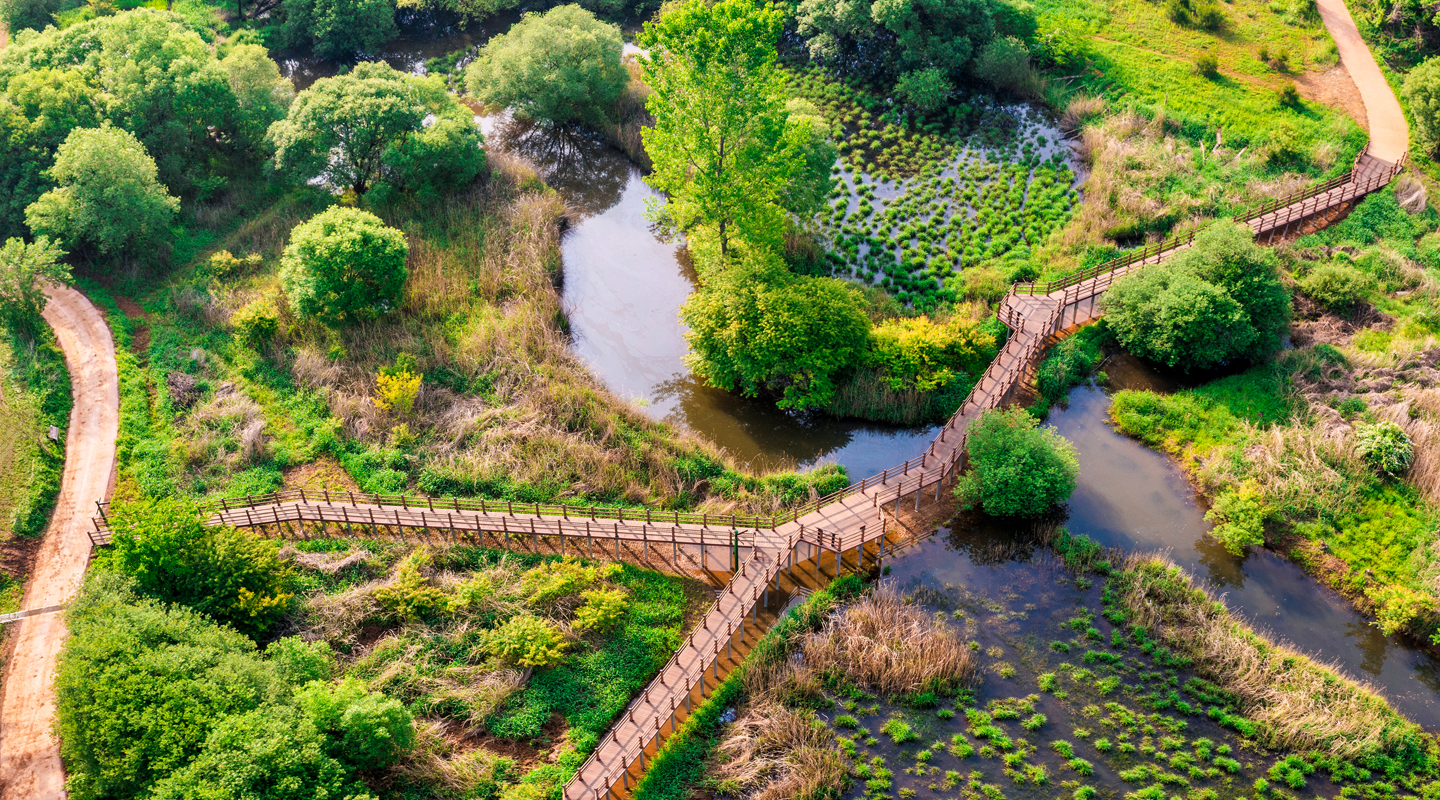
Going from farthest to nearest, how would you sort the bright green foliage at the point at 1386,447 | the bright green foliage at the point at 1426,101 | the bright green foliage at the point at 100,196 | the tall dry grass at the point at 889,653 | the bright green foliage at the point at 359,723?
1. the bright green foliage at the point at 1426,101
2. the bright green foliage at the point at 100,196
3. the bright green foliage at the point at 1386,447
4. the tall dry grass at the point at 889,653
5. the bright green foliage at the point at 359,723

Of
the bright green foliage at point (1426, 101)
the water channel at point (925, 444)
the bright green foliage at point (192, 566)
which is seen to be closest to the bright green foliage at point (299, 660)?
the bright green foliage at point (192, 566)

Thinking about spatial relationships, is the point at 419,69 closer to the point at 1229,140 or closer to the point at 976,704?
the point at 1229,140

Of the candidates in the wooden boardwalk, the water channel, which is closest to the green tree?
the water channel

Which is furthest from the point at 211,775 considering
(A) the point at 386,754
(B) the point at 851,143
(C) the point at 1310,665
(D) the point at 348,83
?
(B) the point at 851,143

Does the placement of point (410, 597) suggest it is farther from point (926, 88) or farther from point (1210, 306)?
point (926, 88)

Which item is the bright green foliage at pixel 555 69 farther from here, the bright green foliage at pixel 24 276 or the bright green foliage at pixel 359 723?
the bright green foliage at pixel 359 723

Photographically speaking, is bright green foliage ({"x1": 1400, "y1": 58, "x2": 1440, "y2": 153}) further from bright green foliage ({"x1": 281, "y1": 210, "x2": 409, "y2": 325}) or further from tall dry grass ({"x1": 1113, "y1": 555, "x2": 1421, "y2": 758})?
bright green foliage ({"x1": 281, "y1": 210, "x2": 409, "y2": 325})

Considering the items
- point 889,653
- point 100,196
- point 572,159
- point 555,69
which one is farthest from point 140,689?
point 555,69
